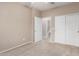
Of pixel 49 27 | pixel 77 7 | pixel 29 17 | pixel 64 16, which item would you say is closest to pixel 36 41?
pixel 49 27

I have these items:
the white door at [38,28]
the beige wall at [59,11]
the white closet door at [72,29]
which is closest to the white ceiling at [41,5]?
the beige wall at [59,11]

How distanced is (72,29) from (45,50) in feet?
2.70

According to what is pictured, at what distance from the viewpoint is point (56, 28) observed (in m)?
2.23

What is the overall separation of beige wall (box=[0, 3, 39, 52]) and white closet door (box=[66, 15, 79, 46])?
2.91ft

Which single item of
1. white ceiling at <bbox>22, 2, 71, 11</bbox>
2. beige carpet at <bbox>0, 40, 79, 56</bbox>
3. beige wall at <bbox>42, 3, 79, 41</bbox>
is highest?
white ceiling at <bbox>22, 2, 71, 11</bbox>

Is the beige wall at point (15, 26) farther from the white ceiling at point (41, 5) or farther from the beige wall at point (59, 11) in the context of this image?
the beige wall at point (59, 11)

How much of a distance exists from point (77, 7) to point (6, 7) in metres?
1.61

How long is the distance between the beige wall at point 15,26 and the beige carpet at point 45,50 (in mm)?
158

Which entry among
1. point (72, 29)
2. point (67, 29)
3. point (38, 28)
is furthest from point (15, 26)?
point (72, 29)

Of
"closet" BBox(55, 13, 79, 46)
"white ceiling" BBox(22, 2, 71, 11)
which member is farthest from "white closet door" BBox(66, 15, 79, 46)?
"white ceiling" BBox(22, 2, 71, 11)

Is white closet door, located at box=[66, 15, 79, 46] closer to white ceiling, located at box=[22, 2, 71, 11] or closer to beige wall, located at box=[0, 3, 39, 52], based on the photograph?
white ceiling, located at box=[22, 2, 71, 11]

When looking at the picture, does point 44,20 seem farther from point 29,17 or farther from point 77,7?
point 77,7

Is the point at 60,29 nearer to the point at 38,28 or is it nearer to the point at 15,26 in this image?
the point at 38,28

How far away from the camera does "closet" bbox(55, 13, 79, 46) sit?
83.6 inches
